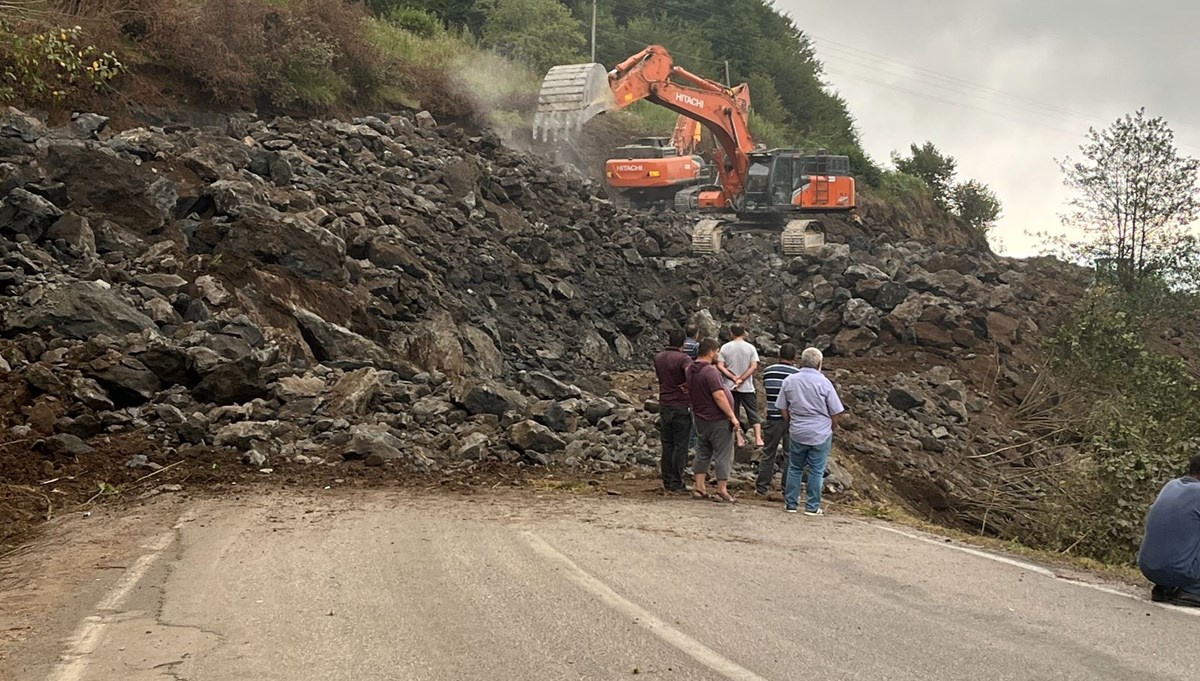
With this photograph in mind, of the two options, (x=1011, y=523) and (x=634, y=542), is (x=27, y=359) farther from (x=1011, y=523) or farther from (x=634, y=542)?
(x=1011, y=523)

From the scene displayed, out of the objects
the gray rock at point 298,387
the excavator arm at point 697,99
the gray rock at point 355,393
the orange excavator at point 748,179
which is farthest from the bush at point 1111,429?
the excavator arm at point 697,99

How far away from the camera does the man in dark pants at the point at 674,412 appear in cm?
1195

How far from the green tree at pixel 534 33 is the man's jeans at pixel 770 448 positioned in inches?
1399

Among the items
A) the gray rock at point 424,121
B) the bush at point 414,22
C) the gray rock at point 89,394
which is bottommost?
the gray rock at point 89,394

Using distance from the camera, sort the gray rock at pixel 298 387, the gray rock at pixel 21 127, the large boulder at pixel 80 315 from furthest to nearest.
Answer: the gray rock at pixel 21 127 → the gray rock at pixel 298 387 → the large boulder at pixel 80 315

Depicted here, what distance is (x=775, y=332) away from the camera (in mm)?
26641

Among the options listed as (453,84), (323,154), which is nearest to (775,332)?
(323,154)

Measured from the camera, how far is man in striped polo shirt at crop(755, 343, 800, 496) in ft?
40.0

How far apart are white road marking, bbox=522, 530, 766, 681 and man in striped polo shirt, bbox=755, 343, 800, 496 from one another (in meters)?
4.29

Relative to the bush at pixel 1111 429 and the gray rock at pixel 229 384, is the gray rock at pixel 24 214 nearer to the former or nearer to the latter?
the gray rock at pixel 229 384

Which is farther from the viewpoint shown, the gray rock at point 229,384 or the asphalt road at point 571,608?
the gray rock at point 229,384

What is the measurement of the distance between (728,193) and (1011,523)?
19.1 meters

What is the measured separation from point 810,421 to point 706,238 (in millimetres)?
18533

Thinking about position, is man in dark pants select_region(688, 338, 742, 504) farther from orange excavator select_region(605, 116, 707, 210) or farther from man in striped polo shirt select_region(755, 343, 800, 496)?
orange excavator select_region(605, 116, 707, 210)
